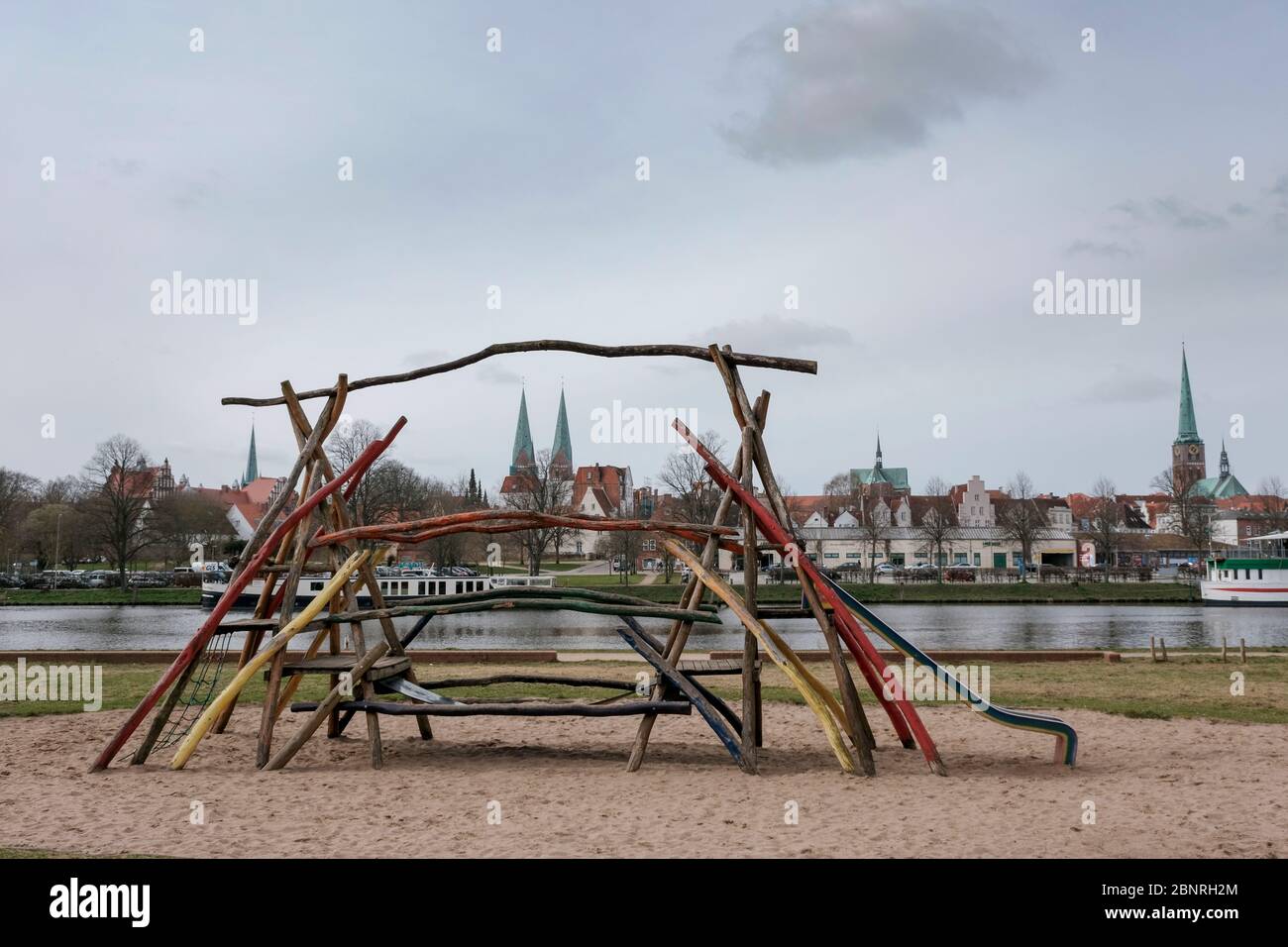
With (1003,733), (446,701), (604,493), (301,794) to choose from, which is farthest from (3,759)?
(604,493)

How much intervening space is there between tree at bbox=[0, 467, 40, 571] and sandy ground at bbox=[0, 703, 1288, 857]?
61854 millimetres

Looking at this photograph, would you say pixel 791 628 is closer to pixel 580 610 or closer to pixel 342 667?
pixel 580 610

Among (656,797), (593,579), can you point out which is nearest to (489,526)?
(656,797)

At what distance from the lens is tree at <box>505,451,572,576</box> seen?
54.0 m

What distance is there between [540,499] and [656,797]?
44.2m

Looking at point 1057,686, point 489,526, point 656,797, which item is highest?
point 489,526

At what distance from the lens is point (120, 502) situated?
63094 mm

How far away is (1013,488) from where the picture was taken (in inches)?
3696

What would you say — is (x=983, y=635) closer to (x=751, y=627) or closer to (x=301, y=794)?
(x=751, y=627)

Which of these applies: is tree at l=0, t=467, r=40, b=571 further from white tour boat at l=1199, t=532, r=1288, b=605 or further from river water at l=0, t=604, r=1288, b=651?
white tour boat at l=1199, t=532, r=1288, b=605

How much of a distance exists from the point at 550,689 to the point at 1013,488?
84736mm

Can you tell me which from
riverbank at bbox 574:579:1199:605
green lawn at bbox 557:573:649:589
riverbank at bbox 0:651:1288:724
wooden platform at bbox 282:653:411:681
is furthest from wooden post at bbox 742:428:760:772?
green lawn at bbox 557:573:649:589

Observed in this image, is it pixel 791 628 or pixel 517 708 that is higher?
pixel 517 708

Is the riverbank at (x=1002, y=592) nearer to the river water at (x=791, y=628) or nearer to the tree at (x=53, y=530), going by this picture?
the river water at (x=791, y=628)
